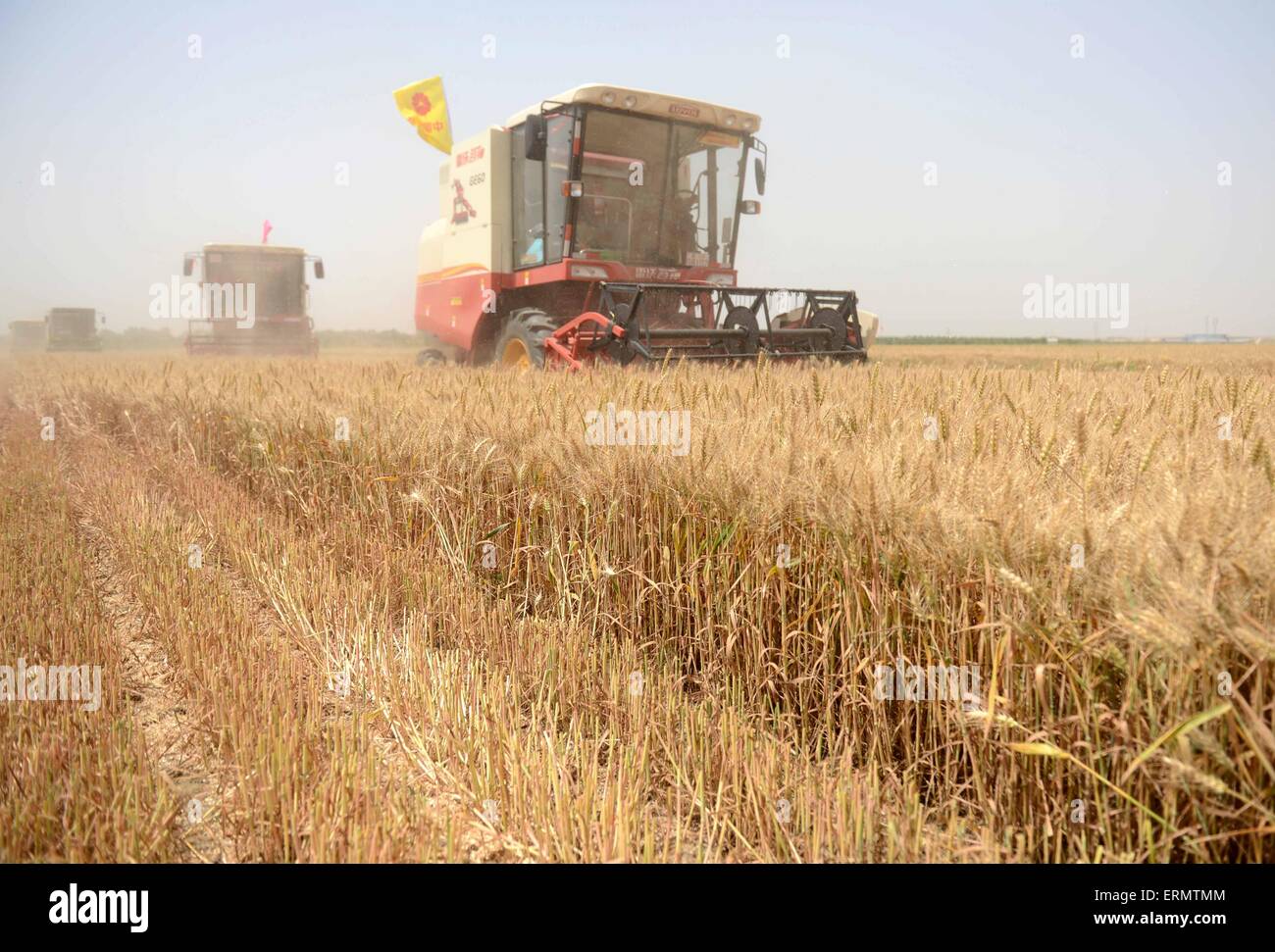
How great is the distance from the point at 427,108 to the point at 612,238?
17.6 feet

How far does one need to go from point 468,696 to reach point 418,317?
375 inches

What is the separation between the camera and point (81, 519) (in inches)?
180

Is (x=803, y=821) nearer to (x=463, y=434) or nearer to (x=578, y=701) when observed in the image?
(x=578, y=701)

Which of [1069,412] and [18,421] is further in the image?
[18,421]

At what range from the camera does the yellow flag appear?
11180 mm

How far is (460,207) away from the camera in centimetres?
952

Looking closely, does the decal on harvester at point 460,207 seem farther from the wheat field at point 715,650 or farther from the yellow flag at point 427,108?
the wheat field at point 715,650

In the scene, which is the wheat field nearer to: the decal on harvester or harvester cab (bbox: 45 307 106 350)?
the decal on harvester

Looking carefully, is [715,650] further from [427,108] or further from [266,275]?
[266,275]

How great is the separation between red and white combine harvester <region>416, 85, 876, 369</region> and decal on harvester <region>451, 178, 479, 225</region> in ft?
0.11

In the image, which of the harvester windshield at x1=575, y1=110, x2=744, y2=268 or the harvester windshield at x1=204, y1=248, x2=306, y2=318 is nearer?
the harvester windshield at x1=575, y1=110, x2=744, y2=268

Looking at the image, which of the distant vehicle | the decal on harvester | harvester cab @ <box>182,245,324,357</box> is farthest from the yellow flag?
the distant vehicle

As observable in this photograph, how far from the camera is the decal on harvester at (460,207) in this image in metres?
9.30
